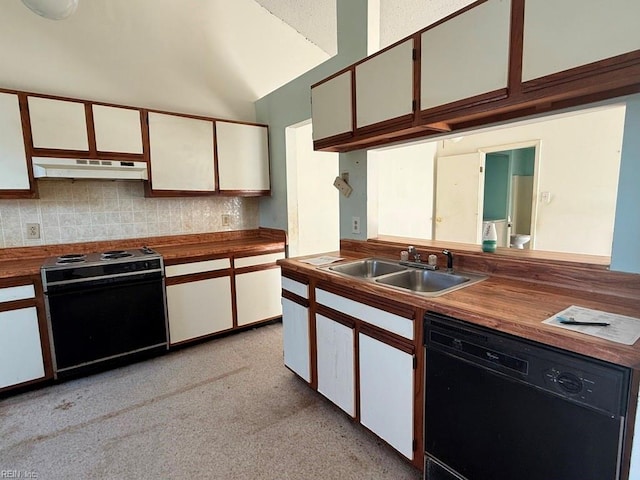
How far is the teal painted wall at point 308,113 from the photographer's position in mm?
2289

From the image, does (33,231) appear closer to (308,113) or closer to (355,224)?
(308,113)

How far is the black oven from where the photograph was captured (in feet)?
7.48

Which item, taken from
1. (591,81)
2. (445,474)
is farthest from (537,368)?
(591,81)

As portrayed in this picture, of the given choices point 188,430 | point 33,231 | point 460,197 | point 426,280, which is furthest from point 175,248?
point 460,197

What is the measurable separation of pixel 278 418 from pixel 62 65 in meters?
3.19

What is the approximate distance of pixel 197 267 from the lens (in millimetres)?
2846

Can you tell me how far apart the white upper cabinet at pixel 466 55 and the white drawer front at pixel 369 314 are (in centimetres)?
104

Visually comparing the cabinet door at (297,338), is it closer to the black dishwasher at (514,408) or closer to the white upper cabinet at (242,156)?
the black dishwasher at (514,408)

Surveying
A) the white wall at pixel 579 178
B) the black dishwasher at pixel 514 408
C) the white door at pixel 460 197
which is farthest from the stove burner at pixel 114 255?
the white door at pixel 460 197

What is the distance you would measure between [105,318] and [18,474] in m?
1.04

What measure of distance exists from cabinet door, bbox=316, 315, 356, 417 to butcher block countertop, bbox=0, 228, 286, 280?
140 cm

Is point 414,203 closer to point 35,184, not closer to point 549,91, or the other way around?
point 549,91

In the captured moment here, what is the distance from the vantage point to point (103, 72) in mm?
2791

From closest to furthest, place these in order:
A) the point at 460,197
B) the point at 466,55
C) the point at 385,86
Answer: the point at 466,55
the point at 385,86
the point at 460,197
